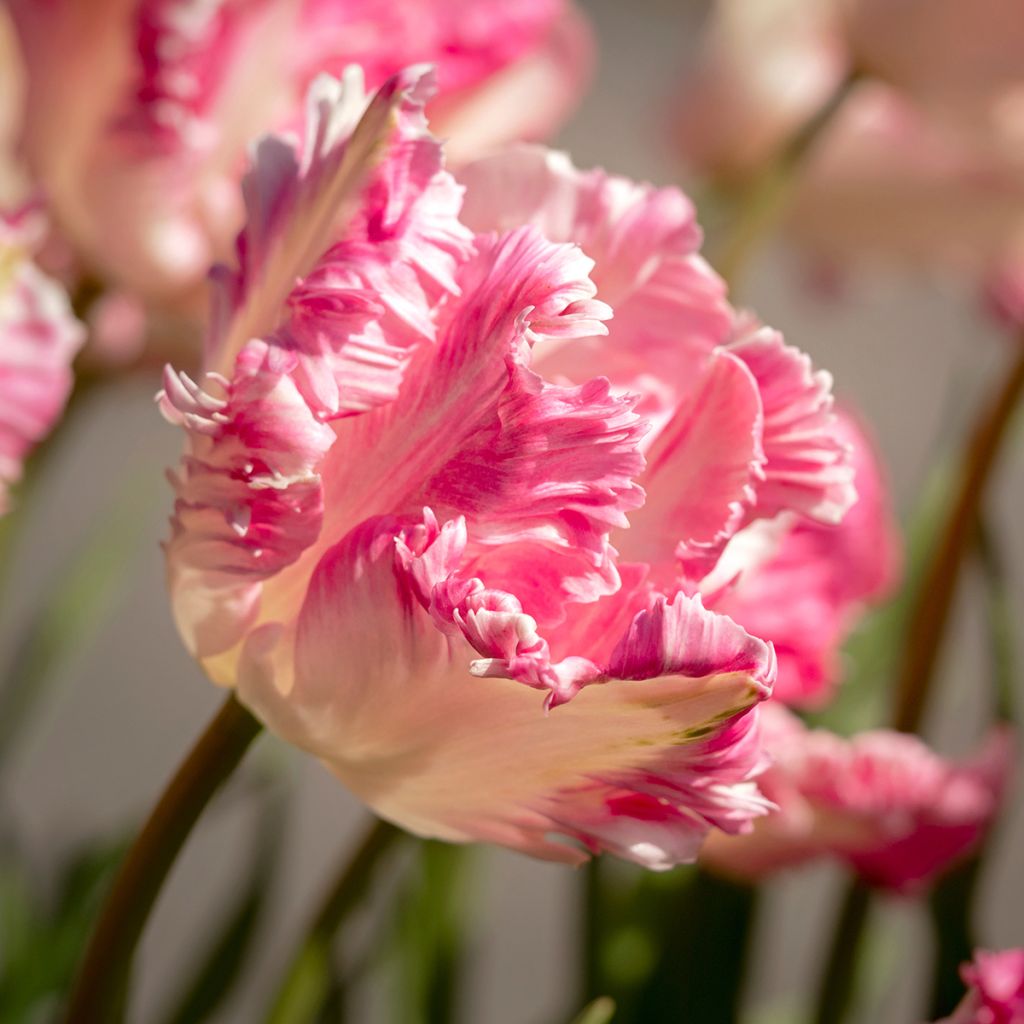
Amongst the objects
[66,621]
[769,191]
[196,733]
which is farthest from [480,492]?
[196,733]

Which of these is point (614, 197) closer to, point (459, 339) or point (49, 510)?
point (459, 339)

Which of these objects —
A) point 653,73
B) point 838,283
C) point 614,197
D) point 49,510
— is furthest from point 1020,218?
point 49,510

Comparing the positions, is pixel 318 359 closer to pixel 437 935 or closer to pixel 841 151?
pixel 437 935

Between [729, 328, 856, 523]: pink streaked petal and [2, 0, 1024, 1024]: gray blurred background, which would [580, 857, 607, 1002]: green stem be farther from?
[2, 0, 1024, 1024]: gray blurred background

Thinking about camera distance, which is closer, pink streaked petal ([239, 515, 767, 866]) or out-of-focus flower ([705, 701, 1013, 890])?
pink streaked petal ([239, 515, 767, 866])

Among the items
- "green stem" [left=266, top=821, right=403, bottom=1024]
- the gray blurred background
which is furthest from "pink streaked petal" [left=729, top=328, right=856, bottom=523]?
the gray blurred background

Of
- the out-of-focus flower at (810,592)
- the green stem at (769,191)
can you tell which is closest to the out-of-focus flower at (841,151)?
the green stem at (769,191)
